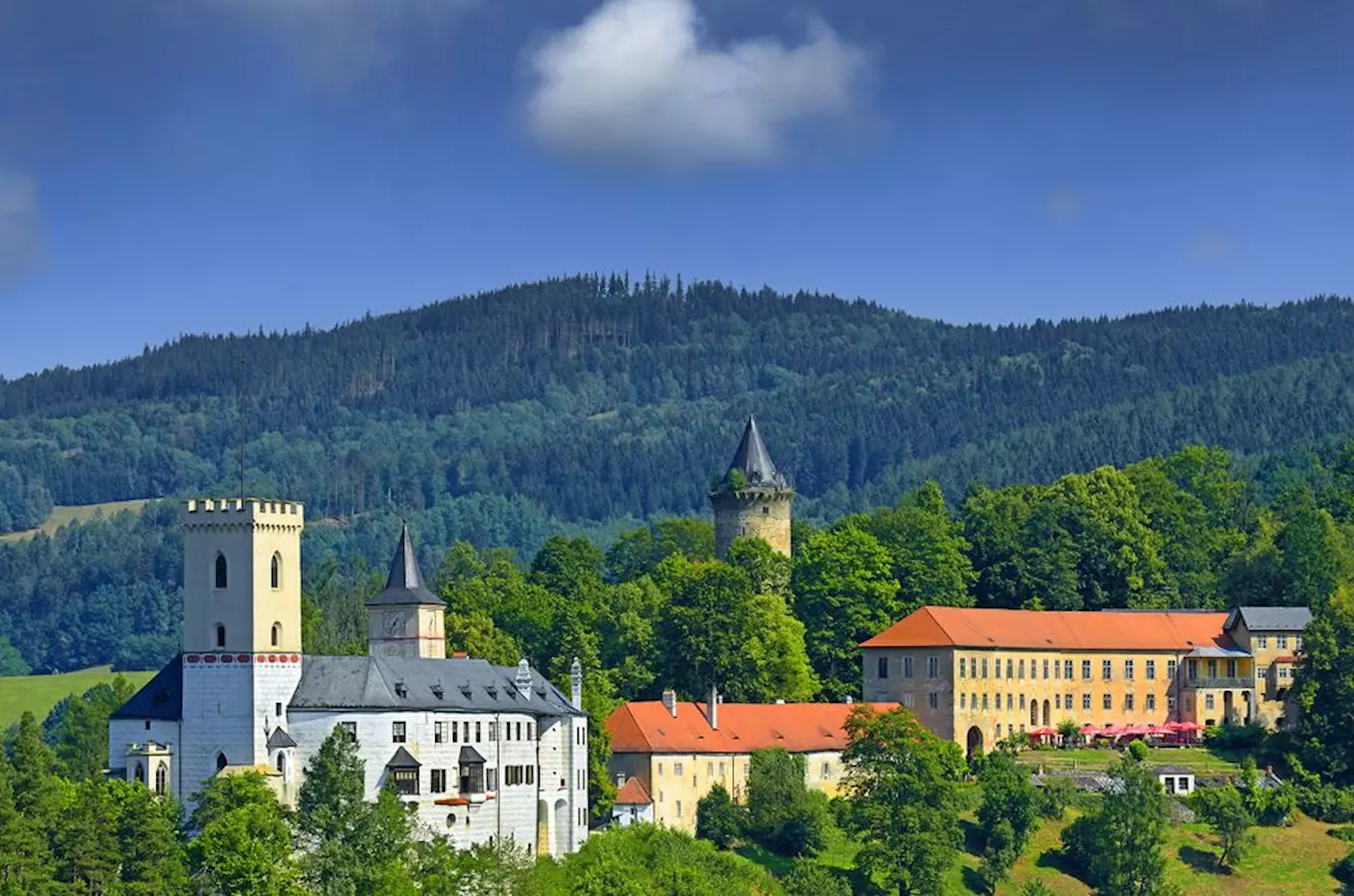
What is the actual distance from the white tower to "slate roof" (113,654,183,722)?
84 centimetres

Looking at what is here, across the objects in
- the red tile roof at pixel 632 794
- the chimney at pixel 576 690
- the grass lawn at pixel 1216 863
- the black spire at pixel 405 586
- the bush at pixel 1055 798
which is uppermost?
the black spire at pixel 405 586

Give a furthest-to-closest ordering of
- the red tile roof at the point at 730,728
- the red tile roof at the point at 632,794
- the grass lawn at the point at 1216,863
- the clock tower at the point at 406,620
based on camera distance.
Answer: the clock tower at the point at 406,620
the grass lawn at the point at 1216,863
the red tile roof at the point at 730,728
the red tile roof at the point at 632,794

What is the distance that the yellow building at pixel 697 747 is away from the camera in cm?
11669

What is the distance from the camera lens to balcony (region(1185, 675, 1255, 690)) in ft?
463

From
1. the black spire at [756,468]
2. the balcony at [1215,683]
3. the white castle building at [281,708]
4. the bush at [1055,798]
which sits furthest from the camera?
the black spire at [756,468]

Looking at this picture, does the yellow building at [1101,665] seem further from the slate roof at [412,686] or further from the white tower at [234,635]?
the white tower at [234,635]

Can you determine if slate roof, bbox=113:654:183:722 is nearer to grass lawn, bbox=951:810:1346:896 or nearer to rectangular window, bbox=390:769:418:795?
rectangular window, bbox=390:769:418:795

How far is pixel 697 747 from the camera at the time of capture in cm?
11831

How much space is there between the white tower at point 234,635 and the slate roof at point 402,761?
4.42 m

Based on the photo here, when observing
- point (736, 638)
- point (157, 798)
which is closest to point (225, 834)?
point (157, 798)

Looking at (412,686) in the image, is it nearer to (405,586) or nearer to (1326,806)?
(405,586)

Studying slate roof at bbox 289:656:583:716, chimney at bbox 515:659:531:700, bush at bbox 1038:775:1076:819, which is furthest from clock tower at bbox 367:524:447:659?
bush at bbox 1038:775:1076:819

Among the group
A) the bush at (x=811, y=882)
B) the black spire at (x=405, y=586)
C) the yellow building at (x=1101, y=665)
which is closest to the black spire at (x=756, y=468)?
the yellow building at (x=1101, y=665)

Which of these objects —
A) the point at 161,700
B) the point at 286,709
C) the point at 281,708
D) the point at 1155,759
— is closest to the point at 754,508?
the point at 1155,759
